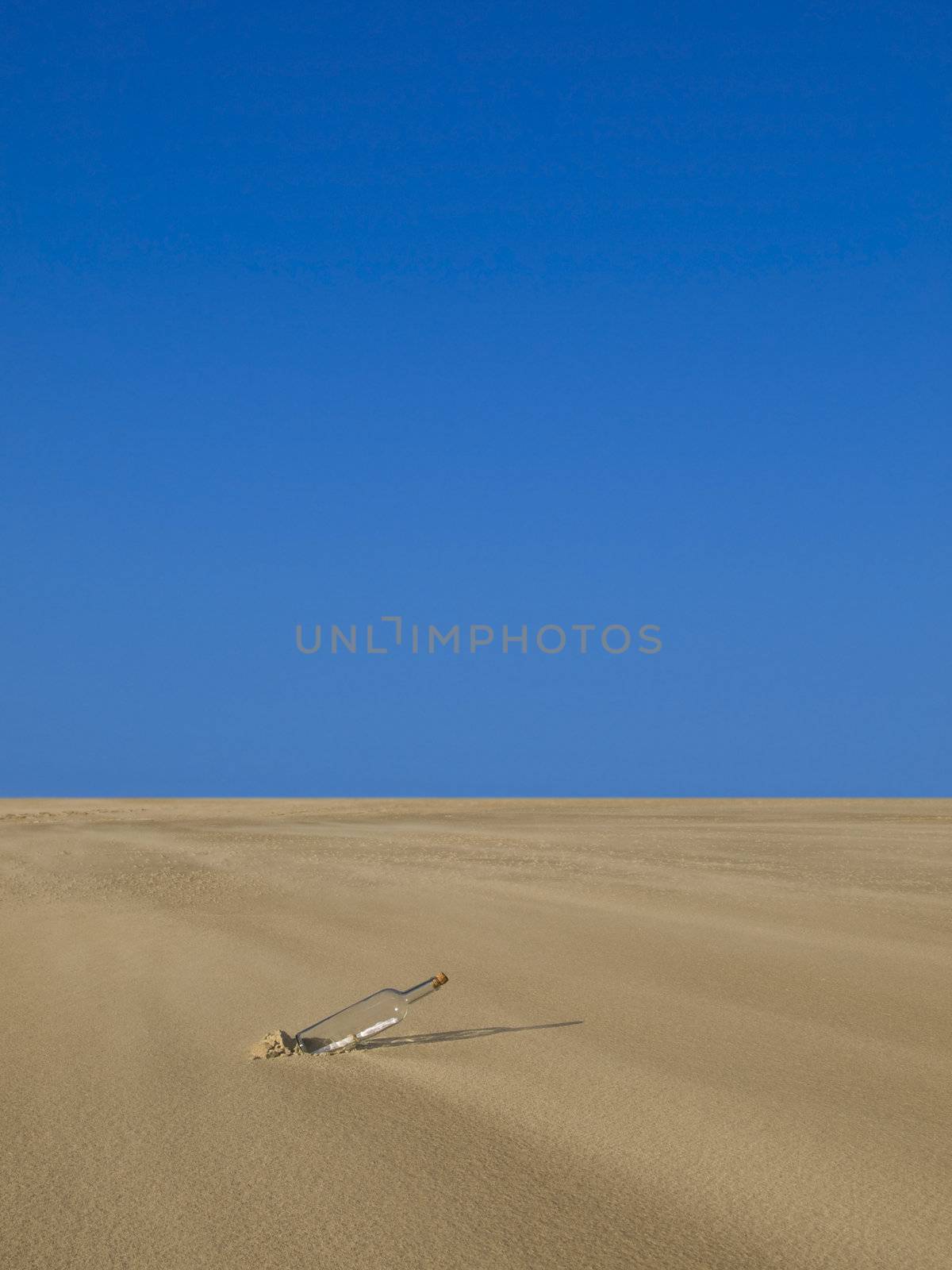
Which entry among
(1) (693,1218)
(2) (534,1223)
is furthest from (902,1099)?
(2) (534,1223)

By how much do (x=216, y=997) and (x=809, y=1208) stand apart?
3118mm

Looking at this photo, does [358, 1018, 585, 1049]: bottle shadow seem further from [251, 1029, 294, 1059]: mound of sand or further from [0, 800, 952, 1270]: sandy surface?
[251, 1029, 294, 1059]: mound of sand

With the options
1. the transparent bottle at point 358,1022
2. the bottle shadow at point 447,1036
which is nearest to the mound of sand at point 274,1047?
the transparent bottle at point 358,1022

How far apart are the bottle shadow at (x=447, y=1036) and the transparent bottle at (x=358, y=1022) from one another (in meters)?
0.05

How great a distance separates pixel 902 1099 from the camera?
3.44m

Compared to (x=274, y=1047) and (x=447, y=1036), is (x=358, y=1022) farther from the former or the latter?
(x=274, y=1047)

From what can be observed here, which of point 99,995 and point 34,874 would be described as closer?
point 99,995

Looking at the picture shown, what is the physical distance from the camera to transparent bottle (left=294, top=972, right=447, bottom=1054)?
4160 mm

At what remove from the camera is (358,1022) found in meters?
4.46

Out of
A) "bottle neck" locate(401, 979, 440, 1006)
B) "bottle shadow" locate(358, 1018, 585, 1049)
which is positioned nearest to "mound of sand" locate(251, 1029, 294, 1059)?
"bottle shadow" locate(358, 1018, 585, 1049)

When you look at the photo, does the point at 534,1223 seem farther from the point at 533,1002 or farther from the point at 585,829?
the point at 585,829

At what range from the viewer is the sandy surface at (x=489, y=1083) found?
2539mm

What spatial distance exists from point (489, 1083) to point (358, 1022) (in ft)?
3.11

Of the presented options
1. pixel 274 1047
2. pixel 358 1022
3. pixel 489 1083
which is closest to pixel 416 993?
pixel 358 1022
